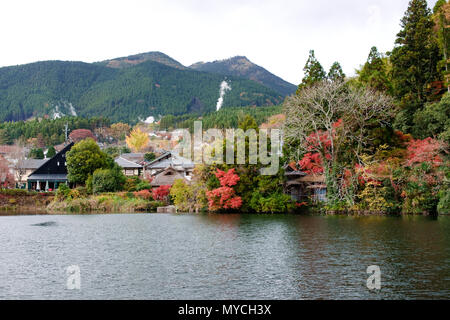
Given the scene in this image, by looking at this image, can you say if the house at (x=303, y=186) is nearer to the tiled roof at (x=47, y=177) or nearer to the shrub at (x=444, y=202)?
the shrub at (x=444, y=202)

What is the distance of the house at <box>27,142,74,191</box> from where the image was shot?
5644cm

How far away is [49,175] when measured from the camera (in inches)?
2253

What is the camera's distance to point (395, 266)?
41.6 ft

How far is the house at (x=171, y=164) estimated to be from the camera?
50.8 m

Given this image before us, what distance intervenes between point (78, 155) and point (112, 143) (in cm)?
7298

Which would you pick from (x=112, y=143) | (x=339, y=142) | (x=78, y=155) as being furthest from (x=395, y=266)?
(x=112, y=143)

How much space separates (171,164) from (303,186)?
72.1 feet

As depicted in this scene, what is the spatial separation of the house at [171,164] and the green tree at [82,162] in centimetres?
783

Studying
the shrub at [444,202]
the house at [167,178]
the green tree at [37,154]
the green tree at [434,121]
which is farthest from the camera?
the green tree at [37,154]

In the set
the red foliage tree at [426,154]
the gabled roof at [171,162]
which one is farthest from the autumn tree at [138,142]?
the red foliage tree at [426,154]

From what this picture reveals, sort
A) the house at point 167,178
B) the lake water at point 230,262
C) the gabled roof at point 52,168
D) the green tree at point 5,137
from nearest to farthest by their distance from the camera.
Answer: the lake water at point 230,262 < the house at point 167,178 < the gabled roof at point 52,168 < the green tree at point 5,137

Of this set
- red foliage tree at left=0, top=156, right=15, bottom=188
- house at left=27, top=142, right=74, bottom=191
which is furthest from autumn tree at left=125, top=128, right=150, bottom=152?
red foliage tree at left=0, top=156, right=15, bottom=188

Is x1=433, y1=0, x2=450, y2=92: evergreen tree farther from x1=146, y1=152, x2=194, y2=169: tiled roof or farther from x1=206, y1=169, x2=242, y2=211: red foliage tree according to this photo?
x1=146, y1=152, x2=194, y2=169: tiled roof
